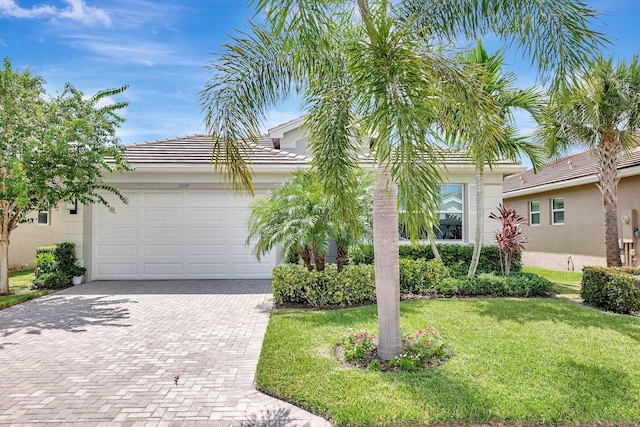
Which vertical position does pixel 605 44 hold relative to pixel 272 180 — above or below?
above

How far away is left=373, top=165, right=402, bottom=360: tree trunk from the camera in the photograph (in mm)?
4930

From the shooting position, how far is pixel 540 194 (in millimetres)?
18359

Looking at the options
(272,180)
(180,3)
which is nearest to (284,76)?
(180,3)

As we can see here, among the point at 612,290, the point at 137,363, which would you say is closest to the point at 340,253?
the point at 137,363

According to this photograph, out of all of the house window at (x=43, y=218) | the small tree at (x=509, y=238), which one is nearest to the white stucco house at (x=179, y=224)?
the small tree at (x=509, y=238)

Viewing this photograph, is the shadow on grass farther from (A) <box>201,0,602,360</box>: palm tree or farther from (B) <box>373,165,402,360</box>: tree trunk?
(A) <box>201,0,602,360</box>: palm tree

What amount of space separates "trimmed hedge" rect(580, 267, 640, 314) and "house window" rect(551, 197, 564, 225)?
29.3 feet

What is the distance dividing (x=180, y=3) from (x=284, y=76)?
367cm

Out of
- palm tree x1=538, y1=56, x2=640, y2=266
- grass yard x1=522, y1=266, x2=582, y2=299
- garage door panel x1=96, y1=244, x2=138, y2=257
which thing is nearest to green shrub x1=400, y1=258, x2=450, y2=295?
grass yard x1=522, y1=266, x2=582, y2=299

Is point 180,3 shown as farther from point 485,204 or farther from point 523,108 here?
point 485,204

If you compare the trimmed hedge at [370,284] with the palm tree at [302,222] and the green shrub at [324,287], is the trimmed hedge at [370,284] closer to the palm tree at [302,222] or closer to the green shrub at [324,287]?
the green shrub at [324,287]

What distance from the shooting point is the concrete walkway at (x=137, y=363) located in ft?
12.7

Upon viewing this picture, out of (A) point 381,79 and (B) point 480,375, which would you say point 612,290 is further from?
(A) point 381,79

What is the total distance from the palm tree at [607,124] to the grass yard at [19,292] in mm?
14130
